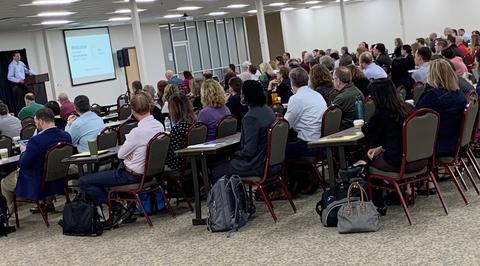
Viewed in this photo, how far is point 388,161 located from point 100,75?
1616 cm

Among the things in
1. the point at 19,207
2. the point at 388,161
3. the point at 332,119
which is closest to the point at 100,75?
the point at 19,207

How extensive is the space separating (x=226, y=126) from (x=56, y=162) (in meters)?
1.70

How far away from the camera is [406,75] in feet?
28.3

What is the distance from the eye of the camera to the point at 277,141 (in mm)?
5410

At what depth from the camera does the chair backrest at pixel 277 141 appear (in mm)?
5266

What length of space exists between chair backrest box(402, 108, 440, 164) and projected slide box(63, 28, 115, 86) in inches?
617

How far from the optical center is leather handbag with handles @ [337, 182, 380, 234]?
468cm

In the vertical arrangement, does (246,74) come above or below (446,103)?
above

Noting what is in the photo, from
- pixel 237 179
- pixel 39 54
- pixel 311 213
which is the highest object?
pixel 39 54

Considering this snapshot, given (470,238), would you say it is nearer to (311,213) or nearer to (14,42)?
(311,213)

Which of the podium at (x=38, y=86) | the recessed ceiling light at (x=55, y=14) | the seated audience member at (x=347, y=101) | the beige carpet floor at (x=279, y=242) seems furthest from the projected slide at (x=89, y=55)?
the seated audience member at (x=347, y=101)

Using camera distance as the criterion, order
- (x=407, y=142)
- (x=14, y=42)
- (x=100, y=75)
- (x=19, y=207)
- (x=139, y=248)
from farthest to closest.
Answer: (x=100, y=75) → (x=14, y=42) → (x=19, y=207) → (x=139, y=248) → (x=407, y=142)

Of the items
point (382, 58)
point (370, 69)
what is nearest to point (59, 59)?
point (382, 58)

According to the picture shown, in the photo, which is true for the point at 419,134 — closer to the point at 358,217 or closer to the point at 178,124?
the point at 358,217
